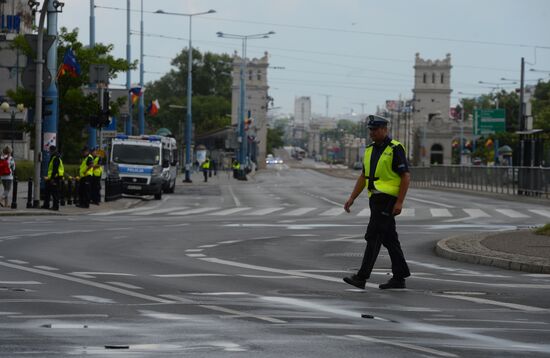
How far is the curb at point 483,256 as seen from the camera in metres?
17.4

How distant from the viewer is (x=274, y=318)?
35.5ft

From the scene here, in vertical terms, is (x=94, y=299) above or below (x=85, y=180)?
below

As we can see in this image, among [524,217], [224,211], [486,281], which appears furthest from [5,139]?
[486,281]

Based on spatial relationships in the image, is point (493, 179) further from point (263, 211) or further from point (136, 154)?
point (263, 211)

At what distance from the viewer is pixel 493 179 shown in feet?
201

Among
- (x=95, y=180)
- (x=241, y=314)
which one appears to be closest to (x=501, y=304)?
(x=241, y=314)

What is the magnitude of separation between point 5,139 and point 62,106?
41.4 meters

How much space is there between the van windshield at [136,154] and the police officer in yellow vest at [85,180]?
37.9 ft

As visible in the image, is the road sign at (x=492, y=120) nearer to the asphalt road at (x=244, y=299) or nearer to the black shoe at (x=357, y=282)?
the asphalt road at (x=244, y=299)

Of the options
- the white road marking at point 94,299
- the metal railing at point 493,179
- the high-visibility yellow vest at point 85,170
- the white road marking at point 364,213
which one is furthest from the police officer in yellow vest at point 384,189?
the metal railing at point 493,179

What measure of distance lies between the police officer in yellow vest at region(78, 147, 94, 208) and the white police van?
10.9 metres

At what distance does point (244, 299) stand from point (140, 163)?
3890 cm

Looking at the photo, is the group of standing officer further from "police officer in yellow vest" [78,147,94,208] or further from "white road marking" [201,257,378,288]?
"white road marking" [201,257,378,288]

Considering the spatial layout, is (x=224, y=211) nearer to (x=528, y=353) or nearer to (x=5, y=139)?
(x=528, y=353)
